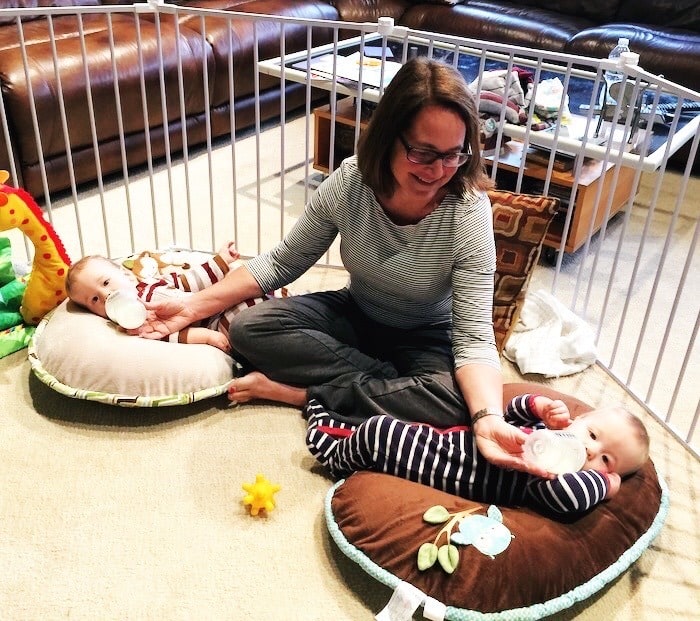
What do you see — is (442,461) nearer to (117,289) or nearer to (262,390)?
(262,390)

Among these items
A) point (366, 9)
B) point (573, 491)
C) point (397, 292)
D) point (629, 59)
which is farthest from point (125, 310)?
point (366, 9)

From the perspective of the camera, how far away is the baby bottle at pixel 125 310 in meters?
1.76

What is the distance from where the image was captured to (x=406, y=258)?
1.61 m

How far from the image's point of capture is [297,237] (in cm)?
175

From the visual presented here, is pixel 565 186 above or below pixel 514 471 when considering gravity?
above

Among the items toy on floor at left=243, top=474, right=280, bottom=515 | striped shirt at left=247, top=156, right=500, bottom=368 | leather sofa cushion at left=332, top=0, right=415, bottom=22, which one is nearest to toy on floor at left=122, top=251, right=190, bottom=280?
striped shirt at left=247, top=156, right=500, bottom=368

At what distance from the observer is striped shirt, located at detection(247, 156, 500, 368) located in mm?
1554

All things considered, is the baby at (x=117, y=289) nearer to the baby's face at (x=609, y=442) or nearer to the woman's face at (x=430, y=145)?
the woman's face at (x=430, y=145)

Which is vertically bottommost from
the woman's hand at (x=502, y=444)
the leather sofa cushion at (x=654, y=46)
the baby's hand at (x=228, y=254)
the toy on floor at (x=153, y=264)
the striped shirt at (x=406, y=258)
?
the toy on floor at (x=153, y=264)

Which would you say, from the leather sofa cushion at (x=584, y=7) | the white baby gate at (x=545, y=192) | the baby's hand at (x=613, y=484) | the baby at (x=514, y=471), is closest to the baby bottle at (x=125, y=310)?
the white baby gate at (x=545, y=192)

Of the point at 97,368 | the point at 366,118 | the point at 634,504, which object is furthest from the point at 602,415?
the point at 366,118

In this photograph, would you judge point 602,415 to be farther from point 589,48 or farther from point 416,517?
point 589,48

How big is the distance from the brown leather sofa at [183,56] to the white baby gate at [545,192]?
0.08 m

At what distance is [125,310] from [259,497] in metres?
0.56
